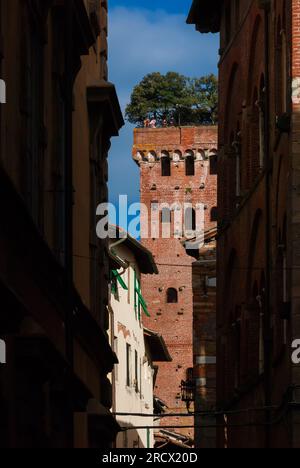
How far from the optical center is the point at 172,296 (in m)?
91.4

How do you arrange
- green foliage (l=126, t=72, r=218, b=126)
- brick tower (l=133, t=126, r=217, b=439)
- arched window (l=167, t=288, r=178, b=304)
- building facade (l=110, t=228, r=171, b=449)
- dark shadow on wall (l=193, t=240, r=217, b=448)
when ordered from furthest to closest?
green foliage (l=126, t=72, r=218, b=126) < arched window (l=167, t=288, r=178, b=304) < brick tower (l=133, t=126, r=217, b=439) < building facade (l=110, t=228, r=171, b=449) < dark shadow on wall (l=193, t=240, r=217, b=448)

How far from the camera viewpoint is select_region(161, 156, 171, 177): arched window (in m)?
94.5

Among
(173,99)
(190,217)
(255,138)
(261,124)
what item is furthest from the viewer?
(173,99)

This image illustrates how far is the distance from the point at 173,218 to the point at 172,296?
180 inches

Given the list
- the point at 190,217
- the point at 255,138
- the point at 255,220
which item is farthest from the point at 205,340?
the point at 190,217

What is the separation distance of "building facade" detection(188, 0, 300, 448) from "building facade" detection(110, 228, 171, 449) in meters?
5.48

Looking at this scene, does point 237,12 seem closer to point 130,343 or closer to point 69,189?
point 130,343

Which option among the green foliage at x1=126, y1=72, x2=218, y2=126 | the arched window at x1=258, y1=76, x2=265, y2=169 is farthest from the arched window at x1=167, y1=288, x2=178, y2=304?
the arched window at x1=258, y1=76, x2=265, y2=169

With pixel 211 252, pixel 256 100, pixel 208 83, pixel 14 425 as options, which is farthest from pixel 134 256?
pixel 208 83

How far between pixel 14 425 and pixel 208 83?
302ft

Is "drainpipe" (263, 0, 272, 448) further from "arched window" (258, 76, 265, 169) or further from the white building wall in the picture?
the white building wall

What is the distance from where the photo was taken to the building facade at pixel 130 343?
43875mm

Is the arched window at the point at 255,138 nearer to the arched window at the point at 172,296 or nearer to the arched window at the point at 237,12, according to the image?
the arched window at the point at 237,12
